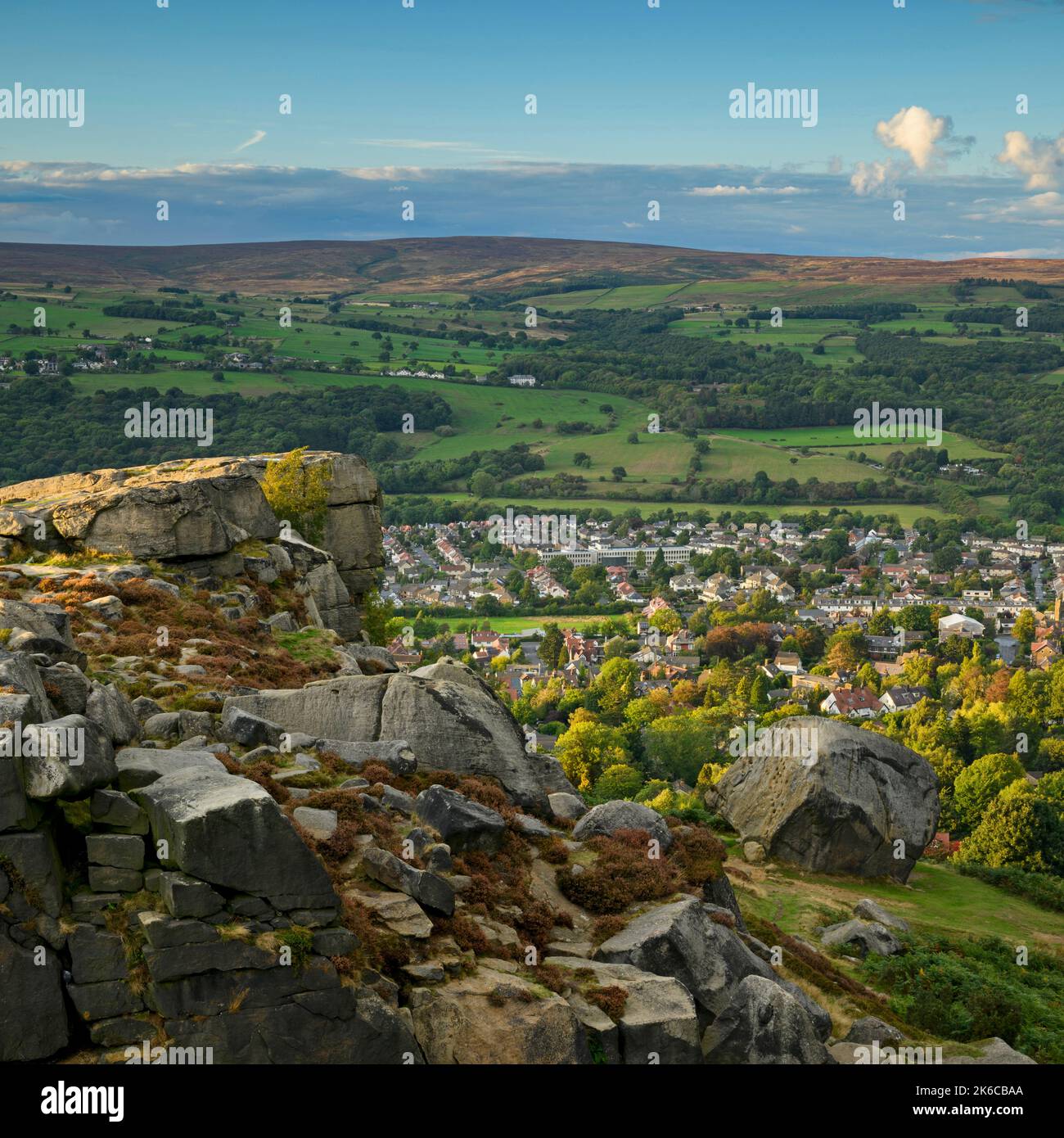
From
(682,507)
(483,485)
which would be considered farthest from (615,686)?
(682,507)

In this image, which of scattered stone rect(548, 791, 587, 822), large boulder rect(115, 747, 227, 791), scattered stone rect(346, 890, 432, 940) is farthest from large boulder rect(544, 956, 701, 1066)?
scattered stone rect(548, 791, 587, 822)

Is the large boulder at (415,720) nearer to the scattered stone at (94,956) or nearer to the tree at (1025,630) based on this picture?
the scattered stone at (94,956)

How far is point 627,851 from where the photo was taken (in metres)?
18.4

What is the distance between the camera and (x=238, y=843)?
41.5 ft

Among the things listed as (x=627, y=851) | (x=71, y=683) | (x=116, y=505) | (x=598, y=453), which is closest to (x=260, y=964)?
(x=71, y=683)

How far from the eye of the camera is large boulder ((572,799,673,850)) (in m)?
19.5

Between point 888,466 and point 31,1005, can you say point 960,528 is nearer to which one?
point 888,466

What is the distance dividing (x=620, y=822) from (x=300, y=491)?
56.6 feet

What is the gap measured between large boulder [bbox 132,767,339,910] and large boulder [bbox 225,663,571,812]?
574 cm

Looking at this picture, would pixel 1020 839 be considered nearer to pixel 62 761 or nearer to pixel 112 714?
pixel 112 714

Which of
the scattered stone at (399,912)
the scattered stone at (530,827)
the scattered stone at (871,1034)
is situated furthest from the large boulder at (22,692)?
the scattered stone at (871,1034)

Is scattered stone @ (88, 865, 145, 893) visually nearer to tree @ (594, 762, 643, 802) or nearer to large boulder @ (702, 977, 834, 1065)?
large boulder @ (702, 977, 834, 1065)

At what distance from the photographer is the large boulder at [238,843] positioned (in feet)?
41.1

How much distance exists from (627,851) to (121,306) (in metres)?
192
